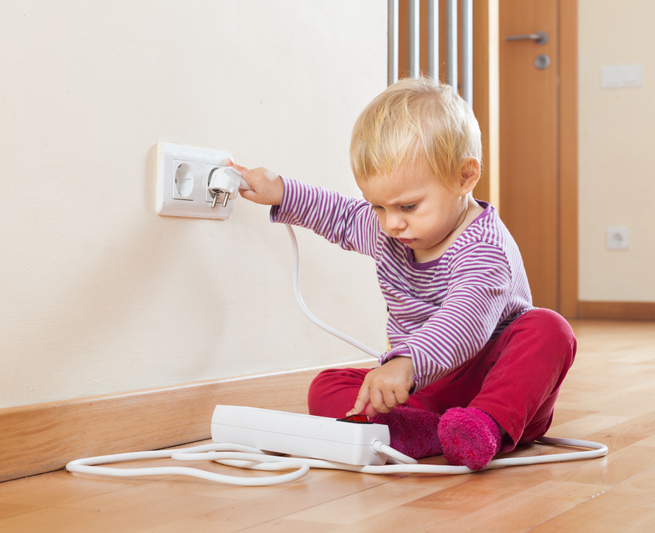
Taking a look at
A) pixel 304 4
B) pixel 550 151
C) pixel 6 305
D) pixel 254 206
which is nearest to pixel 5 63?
pixel 6 305

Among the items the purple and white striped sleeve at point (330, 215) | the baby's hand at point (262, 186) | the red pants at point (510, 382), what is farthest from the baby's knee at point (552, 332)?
the baby's hand at point (262, 186)

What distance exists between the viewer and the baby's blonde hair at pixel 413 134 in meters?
0.82

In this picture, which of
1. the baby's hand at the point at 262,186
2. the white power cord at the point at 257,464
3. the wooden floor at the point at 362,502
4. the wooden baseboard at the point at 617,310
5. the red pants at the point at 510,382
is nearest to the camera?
the wooden floor at the point at 362,502

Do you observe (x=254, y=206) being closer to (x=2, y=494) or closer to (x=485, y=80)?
(x=2, y=494)

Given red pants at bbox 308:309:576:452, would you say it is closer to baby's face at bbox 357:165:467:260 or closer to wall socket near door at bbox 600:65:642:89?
baby's face at bbox 357:165:467:260

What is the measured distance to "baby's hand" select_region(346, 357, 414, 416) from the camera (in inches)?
29.2

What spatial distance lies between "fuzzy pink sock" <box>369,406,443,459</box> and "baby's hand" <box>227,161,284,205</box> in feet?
1.01

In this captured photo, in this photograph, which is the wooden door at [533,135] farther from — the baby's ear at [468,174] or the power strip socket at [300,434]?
the power strip socket at [300,434]

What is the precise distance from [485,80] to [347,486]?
1402mm

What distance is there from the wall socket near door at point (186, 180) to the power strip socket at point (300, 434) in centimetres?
23

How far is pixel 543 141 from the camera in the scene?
10.2ft

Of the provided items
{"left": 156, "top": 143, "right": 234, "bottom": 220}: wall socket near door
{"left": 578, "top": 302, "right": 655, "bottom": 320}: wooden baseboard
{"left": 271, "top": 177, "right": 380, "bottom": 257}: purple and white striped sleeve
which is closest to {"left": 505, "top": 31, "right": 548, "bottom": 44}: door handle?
{"left": 578, "top": 302, "right": 655, "bottom": 320}: wooden baseboard

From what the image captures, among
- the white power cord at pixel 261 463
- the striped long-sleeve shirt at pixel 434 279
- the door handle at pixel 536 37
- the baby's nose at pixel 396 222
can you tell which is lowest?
the white power cord at pixel 261 463

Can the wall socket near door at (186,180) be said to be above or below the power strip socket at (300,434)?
above
